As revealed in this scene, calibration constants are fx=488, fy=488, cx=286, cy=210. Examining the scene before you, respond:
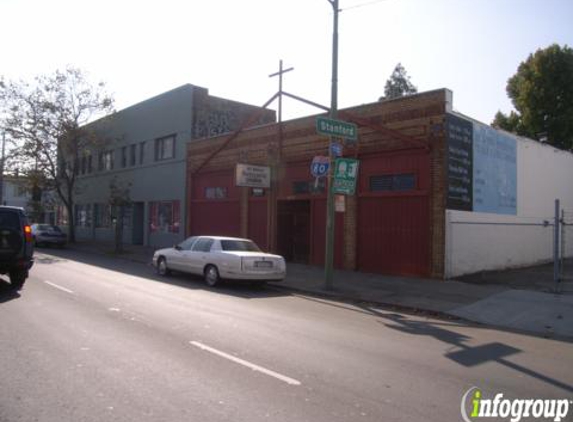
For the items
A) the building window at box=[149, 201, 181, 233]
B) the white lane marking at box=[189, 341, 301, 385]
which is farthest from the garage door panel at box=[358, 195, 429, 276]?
the building window at box=[149, 201, 181, 233]

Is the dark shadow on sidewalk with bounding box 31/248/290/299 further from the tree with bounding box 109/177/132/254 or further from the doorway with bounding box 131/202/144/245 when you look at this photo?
the doorway with bounding box 131/202/144/245

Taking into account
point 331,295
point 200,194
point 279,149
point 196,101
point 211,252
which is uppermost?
point 196,101

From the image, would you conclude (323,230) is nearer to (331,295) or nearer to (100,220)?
(331,295)

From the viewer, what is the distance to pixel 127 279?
14.4 m

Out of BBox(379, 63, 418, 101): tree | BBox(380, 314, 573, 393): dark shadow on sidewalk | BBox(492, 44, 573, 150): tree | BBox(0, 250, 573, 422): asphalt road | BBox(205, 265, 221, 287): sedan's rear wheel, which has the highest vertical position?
BBox(379, 63, 418, 101): tree

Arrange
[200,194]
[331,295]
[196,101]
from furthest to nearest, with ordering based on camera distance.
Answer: [196,101]
[200,194]
[331,295]

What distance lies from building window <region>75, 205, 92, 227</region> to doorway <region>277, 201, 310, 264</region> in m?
22.2

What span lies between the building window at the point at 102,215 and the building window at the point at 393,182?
23151 mm

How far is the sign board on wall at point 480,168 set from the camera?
15469 millimetres

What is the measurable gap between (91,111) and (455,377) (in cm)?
3095

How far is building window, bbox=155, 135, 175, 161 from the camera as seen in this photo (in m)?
28.6

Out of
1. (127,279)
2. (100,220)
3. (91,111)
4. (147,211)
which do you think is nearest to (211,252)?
(127,279)

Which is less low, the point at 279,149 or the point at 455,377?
the point at 279,149

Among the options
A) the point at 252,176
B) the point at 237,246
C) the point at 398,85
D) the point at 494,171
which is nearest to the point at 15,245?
the point at 237,246
